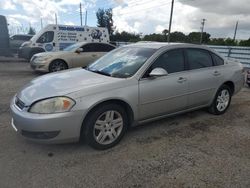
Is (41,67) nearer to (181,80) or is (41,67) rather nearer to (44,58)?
(44,58)

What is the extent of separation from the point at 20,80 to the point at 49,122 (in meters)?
6.42

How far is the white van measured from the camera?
14.5 m

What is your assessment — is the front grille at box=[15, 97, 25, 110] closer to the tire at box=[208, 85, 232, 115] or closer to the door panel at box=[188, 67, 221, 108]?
the door panel at box=[188, 67, 221, 108]

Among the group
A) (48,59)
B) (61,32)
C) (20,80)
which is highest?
(61,32)

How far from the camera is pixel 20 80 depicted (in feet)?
29.1

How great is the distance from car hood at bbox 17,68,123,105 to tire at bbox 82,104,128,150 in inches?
13.4

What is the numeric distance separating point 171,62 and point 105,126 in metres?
1.66

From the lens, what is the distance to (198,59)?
474cm

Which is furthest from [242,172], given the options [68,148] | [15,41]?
[15,41]

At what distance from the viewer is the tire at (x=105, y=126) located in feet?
11.1

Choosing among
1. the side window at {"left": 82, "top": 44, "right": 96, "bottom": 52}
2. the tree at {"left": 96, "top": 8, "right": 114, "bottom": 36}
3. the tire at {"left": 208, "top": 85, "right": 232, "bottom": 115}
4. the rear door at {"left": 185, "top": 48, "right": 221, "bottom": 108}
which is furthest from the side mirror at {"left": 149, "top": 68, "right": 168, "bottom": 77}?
the tree at {"left": 96, "top": 8, "right": 114, "bottom": 36}

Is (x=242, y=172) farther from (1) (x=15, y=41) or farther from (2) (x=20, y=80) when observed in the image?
(1) (x=15, y=41)

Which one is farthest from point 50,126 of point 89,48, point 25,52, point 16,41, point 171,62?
point 16,41

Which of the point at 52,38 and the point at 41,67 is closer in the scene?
the point at 41,67
